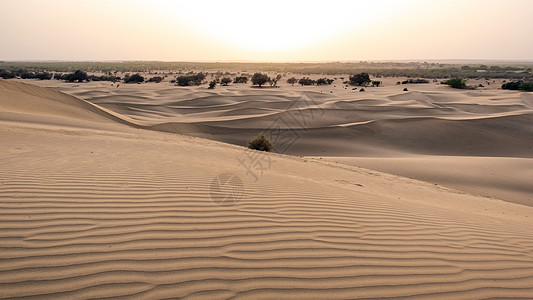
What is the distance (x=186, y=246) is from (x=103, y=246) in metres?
0.72

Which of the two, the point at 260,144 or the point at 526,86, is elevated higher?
the point at 526,86

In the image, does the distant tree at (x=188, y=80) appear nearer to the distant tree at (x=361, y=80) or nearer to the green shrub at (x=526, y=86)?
the distant tree at (x=361, y=80)

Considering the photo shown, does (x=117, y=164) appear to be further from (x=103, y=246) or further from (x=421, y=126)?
(x=421, y=126)

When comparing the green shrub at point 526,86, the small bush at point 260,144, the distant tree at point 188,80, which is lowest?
the small bush at point 260,144

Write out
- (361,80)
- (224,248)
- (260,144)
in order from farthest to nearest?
(361,80) → (260,144) → (224,248)

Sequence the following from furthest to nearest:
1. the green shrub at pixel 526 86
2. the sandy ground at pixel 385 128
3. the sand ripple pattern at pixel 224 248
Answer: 1. the green shrub at pixel 526 86
2. the sandy ground at pixel 385 128
3. the sand ripple pattern at pixel 224 248

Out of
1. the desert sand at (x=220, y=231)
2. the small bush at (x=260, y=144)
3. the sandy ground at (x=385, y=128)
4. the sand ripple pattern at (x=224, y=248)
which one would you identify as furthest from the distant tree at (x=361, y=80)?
the sand ripple pattern at (x=224, y=248)

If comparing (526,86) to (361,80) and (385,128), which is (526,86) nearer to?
(361,80)

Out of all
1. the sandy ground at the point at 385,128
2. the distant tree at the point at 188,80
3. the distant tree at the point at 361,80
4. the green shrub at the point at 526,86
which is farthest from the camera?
the distant tree at the point at 361,80

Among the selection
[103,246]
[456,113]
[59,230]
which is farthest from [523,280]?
[456,113]

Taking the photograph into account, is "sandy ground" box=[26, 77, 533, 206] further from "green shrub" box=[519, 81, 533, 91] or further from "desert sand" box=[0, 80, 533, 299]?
"green shrub" box=[519, 81, 533, 91]

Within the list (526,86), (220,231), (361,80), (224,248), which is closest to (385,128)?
(220,231)

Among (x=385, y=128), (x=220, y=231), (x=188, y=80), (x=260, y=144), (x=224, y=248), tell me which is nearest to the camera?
(x=224, y=248)

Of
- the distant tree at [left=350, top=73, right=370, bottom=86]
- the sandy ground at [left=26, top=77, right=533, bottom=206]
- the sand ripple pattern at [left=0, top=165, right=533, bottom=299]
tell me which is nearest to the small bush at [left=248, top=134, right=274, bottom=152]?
the sandy ground at [left=26, top=77, right=533, bottom=206]
